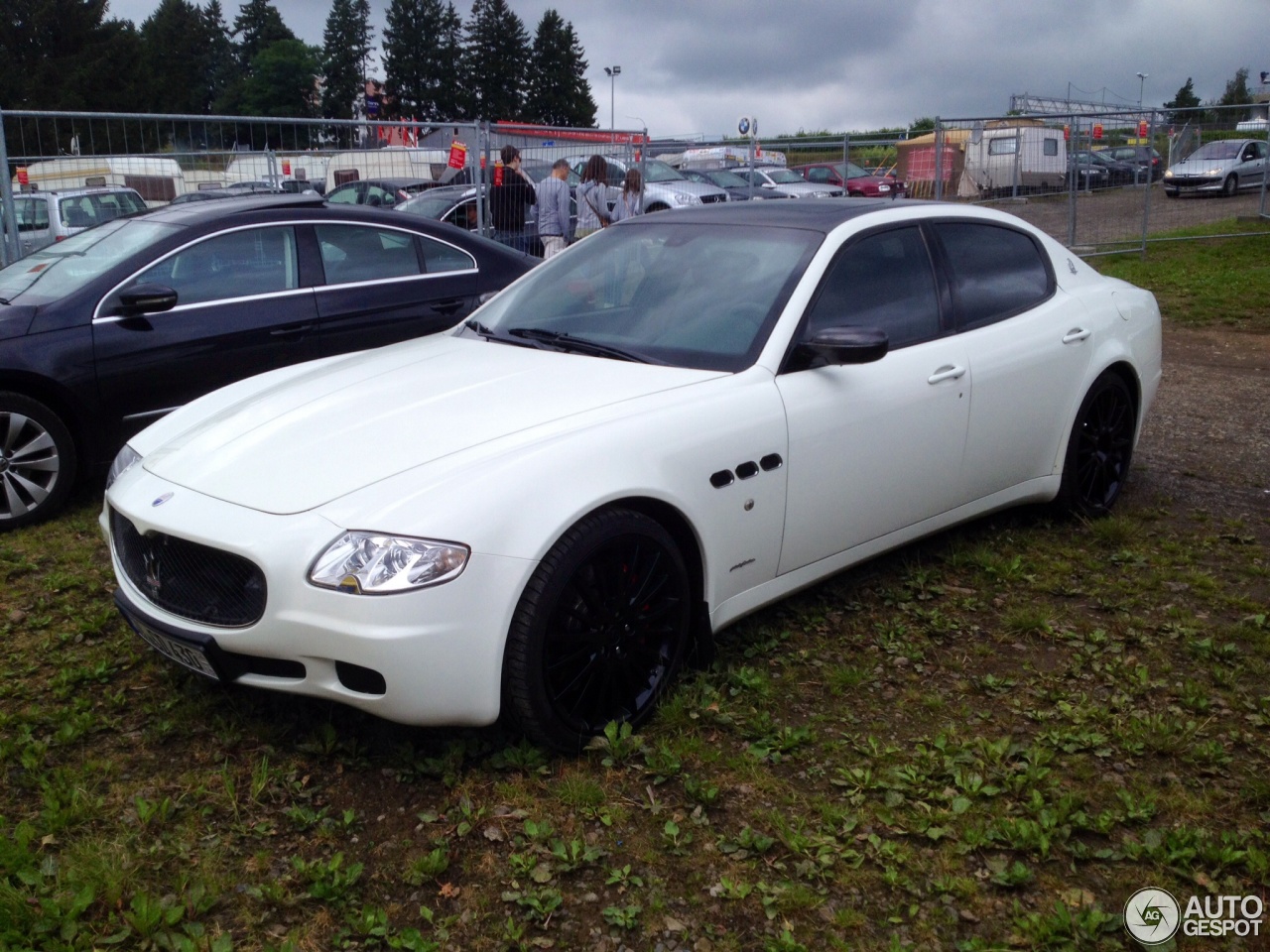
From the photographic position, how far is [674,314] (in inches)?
160

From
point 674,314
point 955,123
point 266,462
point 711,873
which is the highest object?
point 955,123

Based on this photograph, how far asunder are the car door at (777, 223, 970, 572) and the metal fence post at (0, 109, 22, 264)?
7.80 meters

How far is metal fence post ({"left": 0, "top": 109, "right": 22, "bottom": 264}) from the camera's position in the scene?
9.14 meters

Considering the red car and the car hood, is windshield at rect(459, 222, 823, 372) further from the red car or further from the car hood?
the red car

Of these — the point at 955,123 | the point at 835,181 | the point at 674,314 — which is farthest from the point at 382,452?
the point at 835,181

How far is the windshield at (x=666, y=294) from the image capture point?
12.8ft

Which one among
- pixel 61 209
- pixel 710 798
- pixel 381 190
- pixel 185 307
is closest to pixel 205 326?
pixel 185 307

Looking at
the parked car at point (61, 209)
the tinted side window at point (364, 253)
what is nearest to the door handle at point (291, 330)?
the tinted side window at point (364, 253)

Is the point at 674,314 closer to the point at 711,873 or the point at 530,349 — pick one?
the point at 530,349

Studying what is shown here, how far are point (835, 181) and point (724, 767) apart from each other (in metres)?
18.5

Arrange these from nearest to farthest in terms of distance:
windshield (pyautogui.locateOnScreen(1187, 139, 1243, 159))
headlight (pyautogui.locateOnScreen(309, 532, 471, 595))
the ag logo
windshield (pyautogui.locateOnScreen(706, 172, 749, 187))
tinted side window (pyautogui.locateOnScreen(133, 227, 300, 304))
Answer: the ag logo < headlight (pyautogui.locateOnScreen(309, 532, 471, 595)) < tinted side window (pyautogui.locateOnScreen(133, 227, 300, 304)) < windshield (pyautogui.locateOnScreen(1187, 139, 1243, 159)) < windshield (pyautogui.locateOnScreen(706, 172, 749, 187))

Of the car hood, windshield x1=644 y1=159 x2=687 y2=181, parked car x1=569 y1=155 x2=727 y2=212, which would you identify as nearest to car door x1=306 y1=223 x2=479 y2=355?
the car hood

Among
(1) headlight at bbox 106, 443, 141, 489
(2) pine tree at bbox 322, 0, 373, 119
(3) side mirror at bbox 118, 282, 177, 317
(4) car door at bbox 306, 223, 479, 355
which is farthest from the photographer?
(2) pine tree at bbox 322, 0, 373, 119

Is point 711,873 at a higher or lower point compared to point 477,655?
lower
